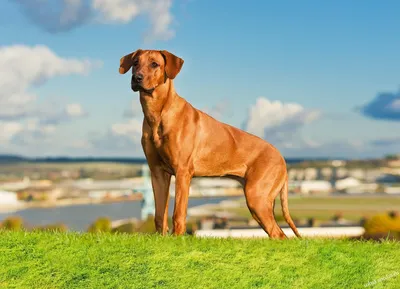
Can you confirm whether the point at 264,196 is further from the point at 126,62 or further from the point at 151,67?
the point at 126,62

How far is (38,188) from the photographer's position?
3942 inches

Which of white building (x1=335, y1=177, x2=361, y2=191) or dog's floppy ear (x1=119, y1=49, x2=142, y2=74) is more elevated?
dog's floppy ear (x1=119, y1=49, x2=142, y2=74)

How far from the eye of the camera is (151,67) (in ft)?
22.2

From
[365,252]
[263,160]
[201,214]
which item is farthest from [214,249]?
[201,214]

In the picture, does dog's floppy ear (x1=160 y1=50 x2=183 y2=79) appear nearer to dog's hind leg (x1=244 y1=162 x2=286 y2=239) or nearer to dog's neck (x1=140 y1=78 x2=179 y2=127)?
dog's neck (x1=140 y1=78 x2=179 y2=127)

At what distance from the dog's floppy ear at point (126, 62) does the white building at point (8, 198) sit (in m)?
91.8

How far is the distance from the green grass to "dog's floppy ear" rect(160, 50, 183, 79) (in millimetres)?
1993

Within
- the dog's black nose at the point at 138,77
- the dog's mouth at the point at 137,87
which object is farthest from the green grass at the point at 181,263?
the dog's black nose at the point at 138,77

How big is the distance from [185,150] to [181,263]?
132cm

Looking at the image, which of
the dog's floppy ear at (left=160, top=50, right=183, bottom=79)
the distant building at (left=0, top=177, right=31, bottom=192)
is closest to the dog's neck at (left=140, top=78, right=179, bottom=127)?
the dog's floppy ear at (left=160, top=50, right=183, bottom=79)

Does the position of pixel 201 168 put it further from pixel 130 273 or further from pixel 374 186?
pixel 374 186

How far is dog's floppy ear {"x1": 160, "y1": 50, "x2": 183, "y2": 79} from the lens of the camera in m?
6.85

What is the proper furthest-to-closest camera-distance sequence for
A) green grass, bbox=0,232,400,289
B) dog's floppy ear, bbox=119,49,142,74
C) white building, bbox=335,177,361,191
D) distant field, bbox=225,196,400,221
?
distant field, bbox=225,196,400,221, white building, bbox=335,177,361,191, dog's floppy ear, bbox=119,49,142,74, green grass, bbox=0,232,400,289

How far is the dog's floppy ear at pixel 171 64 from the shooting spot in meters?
6.85
